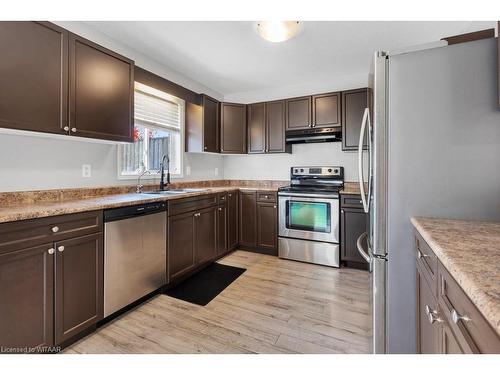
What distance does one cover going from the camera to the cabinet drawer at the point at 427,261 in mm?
880

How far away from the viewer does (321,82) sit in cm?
351

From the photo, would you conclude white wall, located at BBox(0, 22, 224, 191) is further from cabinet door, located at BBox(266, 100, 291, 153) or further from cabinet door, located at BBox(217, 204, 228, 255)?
cabinet door, located at BBox(266, 100, 291, 153)

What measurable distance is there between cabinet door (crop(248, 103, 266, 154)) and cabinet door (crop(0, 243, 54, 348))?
281cm

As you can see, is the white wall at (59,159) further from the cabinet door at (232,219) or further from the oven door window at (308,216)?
the oven door window at (308,216)

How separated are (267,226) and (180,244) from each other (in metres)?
1.30

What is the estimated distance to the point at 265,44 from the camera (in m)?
2.47

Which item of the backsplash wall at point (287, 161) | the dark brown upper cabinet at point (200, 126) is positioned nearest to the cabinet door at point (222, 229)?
the dark brown upper cabinet at point (200, 126)

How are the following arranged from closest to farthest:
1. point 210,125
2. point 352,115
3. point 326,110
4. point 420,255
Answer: point 420,255
point 352,115
point 326,110
point 210,125

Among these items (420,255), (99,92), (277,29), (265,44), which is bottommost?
(420,255)

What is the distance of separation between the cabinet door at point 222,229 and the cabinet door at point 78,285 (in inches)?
60.3

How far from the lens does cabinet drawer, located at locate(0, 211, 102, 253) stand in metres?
1.22

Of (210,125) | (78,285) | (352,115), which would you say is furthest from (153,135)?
(352,115)

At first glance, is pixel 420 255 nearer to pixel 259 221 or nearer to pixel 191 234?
pixel 191 234

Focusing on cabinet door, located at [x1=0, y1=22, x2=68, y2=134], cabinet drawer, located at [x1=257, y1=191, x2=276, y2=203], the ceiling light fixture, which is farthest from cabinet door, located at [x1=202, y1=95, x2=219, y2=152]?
cabinet door, located at [x1=0, y1=22, x2=68, y2=134]
